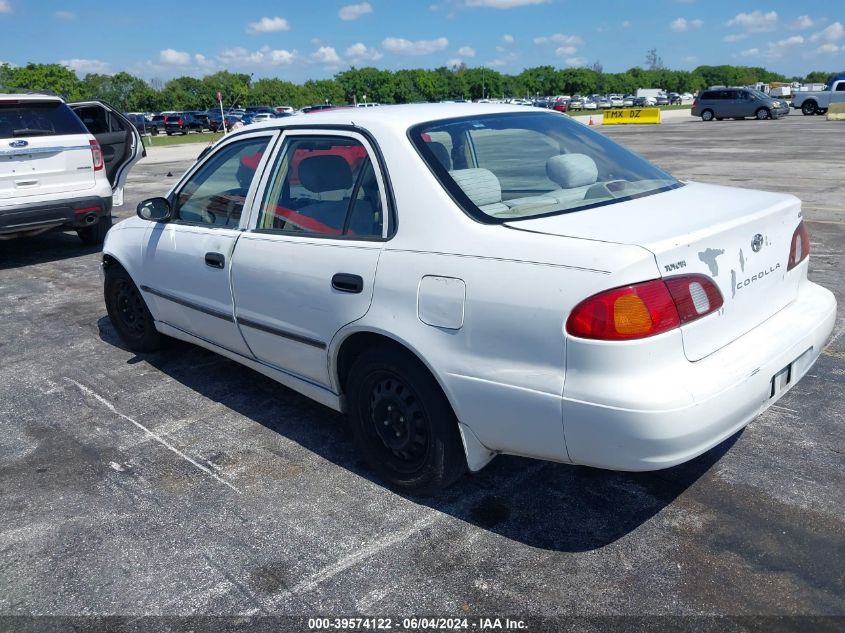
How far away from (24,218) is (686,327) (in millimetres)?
7833

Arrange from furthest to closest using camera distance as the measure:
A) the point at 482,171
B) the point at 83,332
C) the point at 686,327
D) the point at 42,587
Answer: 1. the point at 83,332
2. the point at 482,171
3. the point at 42,587
4. the point at 686,327

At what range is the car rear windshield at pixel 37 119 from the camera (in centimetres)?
830

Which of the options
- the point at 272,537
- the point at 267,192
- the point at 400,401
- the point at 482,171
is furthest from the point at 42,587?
the point at 482,171

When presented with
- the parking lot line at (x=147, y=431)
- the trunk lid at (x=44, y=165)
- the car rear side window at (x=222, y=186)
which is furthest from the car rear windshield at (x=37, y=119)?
the car rear side window at (x=222, y=186)

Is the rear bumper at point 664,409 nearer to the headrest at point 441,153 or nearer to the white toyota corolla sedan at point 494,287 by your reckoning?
the white toyota corolla sedan at point 494,287

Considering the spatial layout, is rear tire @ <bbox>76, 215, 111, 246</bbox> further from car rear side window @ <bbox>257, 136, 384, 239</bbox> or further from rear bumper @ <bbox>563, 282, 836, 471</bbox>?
rear bumper @ <bbox>563, 282, 836, 471</bbox>

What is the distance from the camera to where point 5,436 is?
4.19 meters

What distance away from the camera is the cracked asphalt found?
8.67 feet

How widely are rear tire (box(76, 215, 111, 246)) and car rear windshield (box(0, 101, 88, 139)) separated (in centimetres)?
143

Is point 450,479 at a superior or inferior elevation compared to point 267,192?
inferior

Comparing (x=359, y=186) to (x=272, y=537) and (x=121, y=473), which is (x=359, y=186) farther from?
(x=121, y=473)

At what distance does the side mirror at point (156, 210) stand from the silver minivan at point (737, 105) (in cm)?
3786

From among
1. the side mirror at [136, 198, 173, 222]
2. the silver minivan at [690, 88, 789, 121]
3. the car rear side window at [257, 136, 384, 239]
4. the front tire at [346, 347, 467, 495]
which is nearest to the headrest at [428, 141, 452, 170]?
the car rear side window at [257, 136, 384, 239]

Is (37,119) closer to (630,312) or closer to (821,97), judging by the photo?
(630,312)
